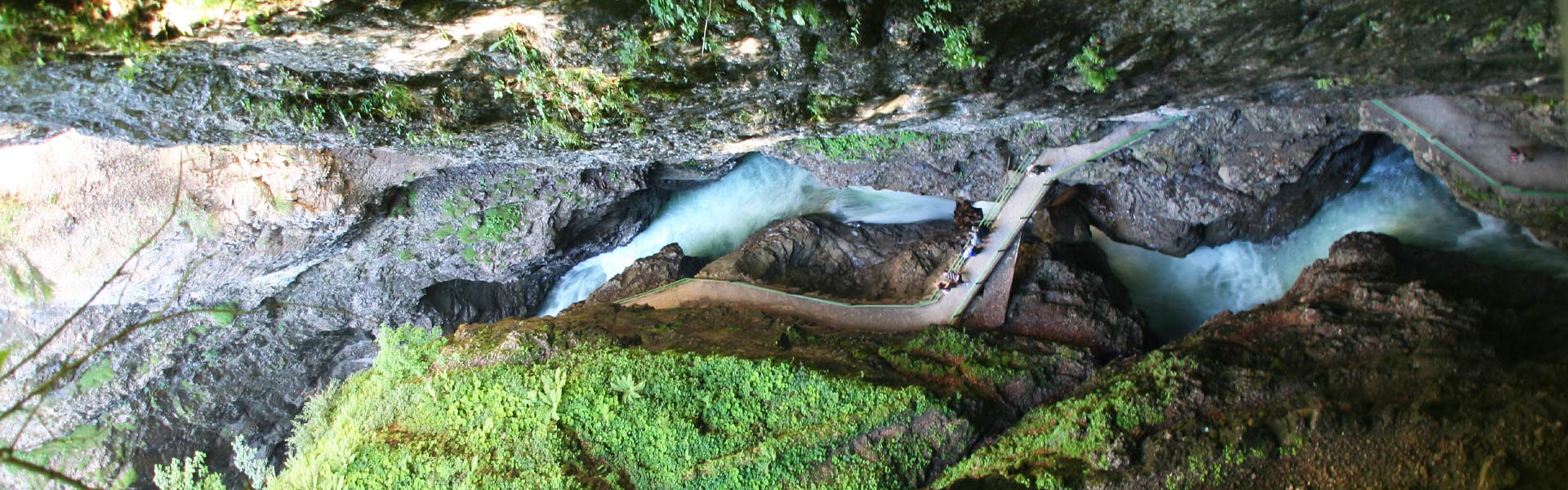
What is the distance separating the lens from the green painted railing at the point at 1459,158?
30.9ft

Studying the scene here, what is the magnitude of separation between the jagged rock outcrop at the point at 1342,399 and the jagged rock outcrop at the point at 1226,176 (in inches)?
54.4

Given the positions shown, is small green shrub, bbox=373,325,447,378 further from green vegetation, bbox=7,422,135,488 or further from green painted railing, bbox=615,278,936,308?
green vegetation, bbox=7,422,135,488

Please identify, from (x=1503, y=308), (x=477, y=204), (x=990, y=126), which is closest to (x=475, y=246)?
(x=477, y=204)

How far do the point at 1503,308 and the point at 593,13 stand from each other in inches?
426

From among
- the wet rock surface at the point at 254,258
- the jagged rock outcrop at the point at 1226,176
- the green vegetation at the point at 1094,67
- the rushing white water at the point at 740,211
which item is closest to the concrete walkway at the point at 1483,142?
the jagged rock outcrop at the point at 1226,176

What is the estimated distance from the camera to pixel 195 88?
7.29 m

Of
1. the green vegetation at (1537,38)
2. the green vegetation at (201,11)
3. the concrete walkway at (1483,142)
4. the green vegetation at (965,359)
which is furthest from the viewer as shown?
the green vegetation at (965,359)

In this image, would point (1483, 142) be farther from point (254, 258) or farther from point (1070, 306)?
point (254, 258)

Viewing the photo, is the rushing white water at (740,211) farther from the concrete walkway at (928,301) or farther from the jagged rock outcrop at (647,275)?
the concrete walkway at (928,301)

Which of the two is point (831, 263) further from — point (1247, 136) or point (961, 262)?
point (1247, 136)

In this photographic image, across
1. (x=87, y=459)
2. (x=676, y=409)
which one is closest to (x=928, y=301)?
(x=676, y=409)

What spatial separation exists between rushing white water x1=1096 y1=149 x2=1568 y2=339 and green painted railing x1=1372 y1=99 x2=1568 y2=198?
1.96m

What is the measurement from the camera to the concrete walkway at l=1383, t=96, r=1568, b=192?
9211mm

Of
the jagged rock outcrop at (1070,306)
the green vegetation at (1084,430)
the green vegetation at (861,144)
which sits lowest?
the jagged rock outcrop at (1070,306)
